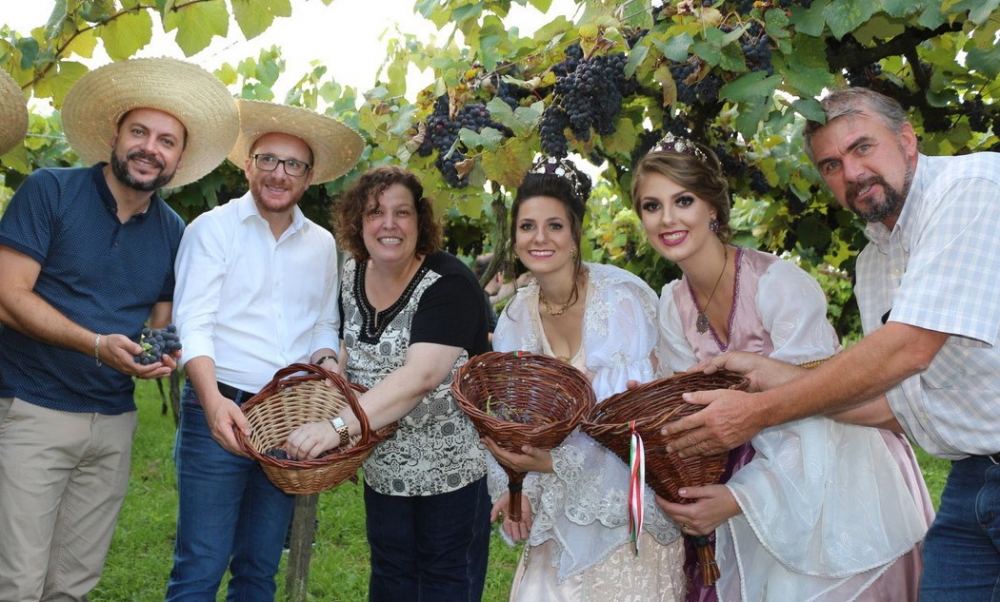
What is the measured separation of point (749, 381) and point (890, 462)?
1.91 feet

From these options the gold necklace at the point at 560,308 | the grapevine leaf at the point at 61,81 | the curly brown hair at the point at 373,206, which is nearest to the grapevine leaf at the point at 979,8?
the gold necklace at the point at 560,308

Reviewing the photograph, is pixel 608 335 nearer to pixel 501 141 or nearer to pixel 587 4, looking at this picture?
pixel 501 141

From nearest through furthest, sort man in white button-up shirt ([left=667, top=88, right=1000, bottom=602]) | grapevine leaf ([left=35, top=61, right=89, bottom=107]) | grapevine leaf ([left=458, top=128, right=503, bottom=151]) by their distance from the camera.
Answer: man in white button-up shirt ([left=667, top=88, right=1000, bottom=602]) → grapevine leaf ([left=458, top=128, right=503, bottom=151]) → grapevine leaf ([left=35, top=61, right=89, bottom=107])

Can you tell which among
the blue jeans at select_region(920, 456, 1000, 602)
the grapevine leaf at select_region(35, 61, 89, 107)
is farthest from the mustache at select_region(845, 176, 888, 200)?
the grapevine leaf at select_region(35, 61, 89, 107)


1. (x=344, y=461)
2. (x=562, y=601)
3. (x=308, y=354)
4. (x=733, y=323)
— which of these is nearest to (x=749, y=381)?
(x=733, y=323)

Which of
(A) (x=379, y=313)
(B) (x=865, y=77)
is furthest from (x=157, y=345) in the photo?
(B) (x=865, y=77)

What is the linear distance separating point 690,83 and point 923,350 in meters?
0.90

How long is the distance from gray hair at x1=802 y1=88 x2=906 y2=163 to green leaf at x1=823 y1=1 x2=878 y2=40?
317 mm

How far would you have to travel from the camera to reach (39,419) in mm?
2918

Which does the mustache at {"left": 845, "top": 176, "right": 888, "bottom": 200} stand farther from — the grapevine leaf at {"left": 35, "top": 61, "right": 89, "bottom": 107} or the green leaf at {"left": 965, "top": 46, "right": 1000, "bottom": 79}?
the grapevine leaf at {"left": 35, "top": 61, "right": 89, "bottom": 107}

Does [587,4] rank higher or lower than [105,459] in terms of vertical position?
higher

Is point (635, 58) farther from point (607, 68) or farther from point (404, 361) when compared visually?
point (404, 361)

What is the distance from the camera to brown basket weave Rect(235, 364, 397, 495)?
103 inches

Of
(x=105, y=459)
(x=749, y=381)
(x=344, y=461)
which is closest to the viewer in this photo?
(x=749, y=381)
